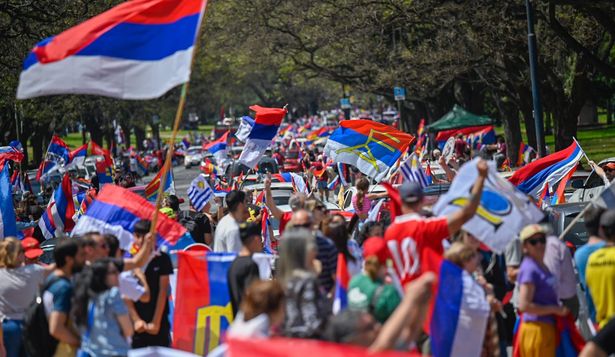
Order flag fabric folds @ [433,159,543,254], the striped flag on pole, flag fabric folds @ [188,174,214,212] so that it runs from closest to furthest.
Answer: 1. flag fabric folds @ [433,159,543,254]
2. the striped flag on pole
3. flag fabric folds @ [188,174,214,212]

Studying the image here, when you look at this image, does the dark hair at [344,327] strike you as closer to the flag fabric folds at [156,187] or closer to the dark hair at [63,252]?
the dark hair at [63,252]

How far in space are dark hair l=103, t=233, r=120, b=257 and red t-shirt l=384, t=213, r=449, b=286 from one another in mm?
2167

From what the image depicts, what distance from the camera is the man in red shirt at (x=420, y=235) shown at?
26.4 ft

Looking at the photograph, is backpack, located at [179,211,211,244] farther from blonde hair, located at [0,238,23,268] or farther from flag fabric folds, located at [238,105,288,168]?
blonde hair, located at [0,238,23,268]

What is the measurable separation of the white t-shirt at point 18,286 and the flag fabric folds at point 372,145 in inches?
342

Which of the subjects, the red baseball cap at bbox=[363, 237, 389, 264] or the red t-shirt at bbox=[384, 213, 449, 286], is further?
the red t-shirt at bbox=[384, 213, 449, 286]

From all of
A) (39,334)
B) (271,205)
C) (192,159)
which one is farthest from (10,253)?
(192,159)

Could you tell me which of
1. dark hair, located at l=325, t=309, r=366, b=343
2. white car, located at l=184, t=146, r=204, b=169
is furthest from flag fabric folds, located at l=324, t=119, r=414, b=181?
white car, located at l=184, t=146, r=204, b=169

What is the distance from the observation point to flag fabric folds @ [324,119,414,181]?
1745cm

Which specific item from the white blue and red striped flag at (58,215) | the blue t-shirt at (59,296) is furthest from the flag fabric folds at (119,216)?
the white blue and red striped flag at (58,215)

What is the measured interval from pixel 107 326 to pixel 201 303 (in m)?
2.63

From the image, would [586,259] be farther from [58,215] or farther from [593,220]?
[58,215]

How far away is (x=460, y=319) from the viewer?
8344mm

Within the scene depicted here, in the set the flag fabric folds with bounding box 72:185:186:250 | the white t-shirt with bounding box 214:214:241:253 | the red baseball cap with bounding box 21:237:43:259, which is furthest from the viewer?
the white t-shirt with bounding box 214:214:241:253
